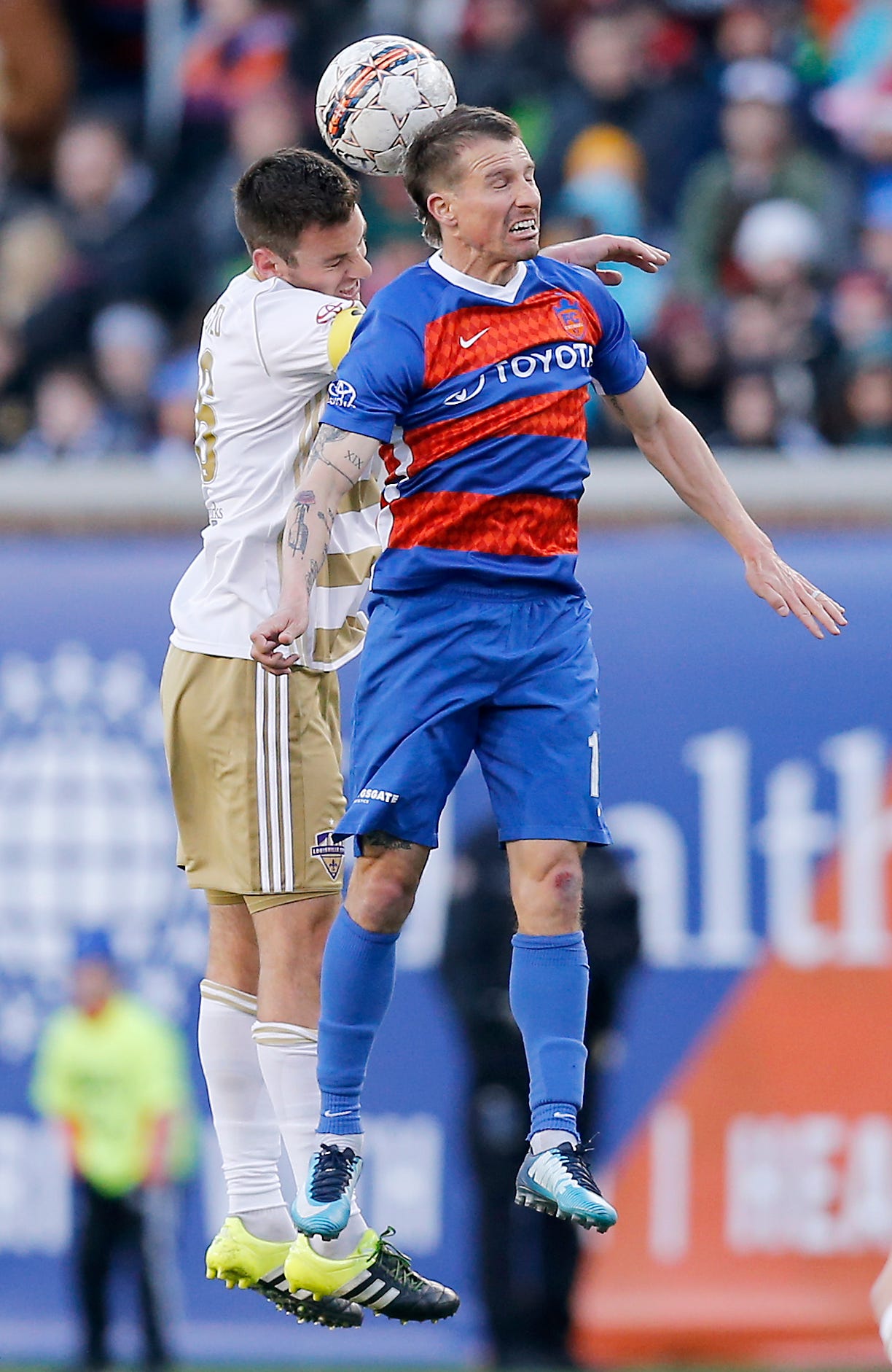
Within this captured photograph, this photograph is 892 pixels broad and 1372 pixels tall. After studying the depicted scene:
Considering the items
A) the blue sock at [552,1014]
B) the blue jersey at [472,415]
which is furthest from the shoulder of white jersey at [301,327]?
the blue sock at [552,1014]

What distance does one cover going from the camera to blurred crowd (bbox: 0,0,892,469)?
12758mm

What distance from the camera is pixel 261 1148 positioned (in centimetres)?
680

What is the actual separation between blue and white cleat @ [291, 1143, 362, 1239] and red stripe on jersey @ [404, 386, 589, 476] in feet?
5.78

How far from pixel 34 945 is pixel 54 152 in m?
5.74

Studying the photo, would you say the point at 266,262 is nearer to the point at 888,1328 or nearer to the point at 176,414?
the point at 888,1328

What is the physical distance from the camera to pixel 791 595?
627 centimetres

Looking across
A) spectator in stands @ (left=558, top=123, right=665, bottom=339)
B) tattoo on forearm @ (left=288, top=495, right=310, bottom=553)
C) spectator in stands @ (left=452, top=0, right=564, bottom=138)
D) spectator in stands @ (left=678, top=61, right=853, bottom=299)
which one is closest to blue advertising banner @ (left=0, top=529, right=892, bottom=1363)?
spectator in stands @ (left=558, top=123, right=665, bottom=339)

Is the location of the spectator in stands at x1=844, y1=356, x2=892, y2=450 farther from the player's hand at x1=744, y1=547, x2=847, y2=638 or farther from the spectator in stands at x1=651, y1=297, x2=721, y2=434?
the player's hand at x1=744, y1=547, x2=847, y2=638

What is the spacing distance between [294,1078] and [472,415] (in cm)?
183

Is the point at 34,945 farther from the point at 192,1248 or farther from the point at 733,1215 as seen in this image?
the point at 733,1215

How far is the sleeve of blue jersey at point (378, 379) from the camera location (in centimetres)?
605

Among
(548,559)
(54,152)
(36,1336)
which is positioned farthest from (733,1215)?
(54,152)

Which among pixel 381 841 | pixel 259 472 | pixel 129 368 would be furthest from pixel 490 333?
pixel 129 368

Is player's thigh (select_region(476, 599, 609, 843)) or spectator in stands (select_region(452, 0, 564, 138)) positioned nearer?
player's thigh (select_region(476, 599, 609, 843))
